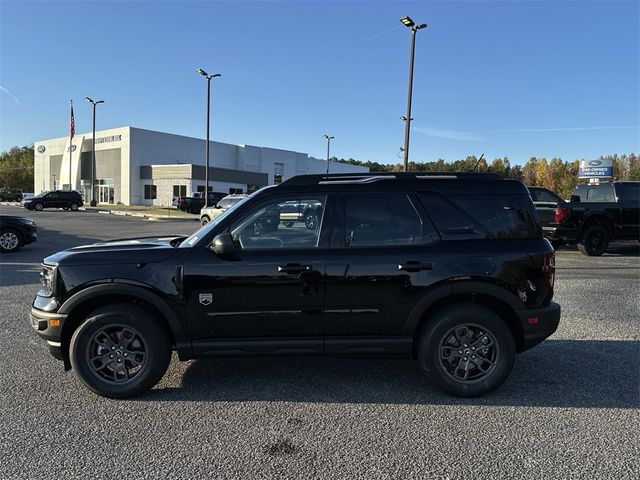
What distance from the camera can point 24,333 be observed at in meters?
5.83

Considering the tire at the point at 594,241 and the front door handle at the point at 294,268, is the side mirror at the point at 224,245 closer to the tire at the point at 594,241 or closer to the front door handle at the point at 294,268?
the front door handle at the point at 294,268

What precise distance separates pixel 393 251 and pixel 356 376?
52.6 inches

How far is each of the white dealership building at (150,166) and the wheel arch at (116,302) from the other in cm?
5098

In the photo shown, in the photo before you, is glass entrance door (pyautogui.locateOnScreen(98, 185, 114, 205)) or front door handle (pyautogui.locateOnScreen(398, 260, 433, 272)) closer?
front door handle (pyautogui.locateOnScreen(398, 260, 433, 272))

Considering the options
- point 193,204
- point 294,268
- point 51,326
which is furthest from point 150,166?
point 294,268

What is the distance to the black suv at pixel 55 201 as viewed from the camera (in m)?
40.5

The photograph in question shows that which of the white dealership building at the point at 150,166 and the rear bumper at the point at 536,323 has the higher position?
the white dealership building at the point at 150,166

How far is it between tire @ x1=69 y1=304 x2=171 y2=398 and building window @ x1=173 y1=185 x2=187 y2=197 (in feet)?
171

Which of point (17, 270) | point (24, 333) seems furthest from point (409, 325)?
point (17, 270)

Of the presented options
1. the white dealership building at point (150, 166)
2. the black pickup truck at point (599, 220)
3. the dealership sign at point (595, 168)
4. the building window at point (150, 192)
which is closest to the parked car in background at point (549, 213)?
the black pickup truck at point (599, 220)

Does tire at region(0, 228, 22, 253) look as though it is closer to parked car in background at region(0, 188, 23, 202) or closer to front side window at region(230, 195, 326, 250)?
front side window at region(230, 195, 326, 250)

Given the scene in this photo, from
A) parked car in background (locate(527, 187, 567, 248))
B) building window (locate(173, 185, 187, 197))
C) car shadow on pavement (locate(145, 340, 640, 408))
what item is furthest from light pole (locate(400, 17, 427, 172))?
building window (locate(173, 185, 187, 197))

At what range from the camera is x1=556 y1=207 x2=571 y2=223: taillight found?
13.2 meters

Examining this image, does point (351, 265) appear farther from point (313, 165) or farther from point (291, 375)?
point (313, 165)
